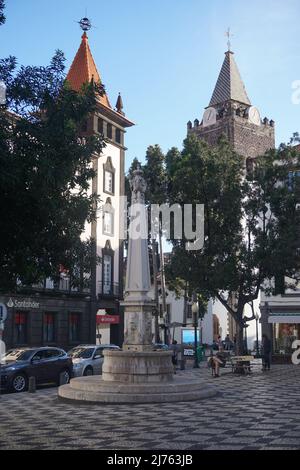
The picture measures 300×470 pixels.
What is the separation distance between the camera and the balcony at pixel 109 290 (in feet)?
130

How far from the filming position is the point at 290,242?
83.3 ft

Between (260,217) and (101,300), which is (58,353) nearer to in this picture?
(260,217)

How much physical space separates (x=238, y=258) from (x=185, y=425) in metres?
15.9

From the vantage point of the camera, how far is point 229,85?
85250 millimetres

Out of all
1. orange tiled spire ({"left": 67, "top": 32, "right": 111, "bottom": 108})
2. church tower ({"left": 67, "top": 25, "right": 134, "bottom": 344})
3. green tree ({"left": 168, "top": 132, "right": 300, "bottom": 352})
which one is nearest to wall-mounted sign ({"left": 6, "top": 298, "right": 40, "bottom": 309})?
church tower ({"left": 67, "top": 25, "right": 134, "bottom": 344})

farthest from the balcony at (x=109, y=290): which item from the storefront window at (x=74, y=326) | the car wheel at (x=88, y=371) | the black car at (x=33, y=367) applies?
the black car at (x=33, y=367)

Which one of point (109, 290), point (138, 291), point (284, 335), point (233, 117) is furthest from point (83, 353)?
point (233, 117)

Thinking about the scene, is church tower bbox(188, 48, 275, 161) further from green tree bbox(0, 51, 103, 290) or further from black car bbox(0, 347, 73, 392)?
green tree bbox(0, 51, 103, 290)

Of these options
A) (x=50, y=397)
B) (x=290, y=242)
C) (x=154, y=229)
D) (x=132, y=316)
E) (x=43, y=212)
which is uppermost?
(x=154, y=229)

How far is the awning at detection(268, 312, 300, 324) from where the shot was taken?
3706cm

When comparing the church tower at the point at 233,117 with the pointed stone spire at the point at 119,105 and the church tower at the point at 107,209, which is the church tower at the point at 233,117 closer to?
the pointed stone spire at the point at 119,105

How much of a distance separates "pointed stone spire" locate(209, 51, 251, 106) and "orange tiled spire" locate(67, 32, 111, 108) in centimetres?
4378

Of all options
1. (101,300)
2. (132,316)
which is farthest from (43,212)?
(101,300)

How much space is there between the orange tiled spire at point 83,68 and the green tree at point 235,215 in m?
17.0
